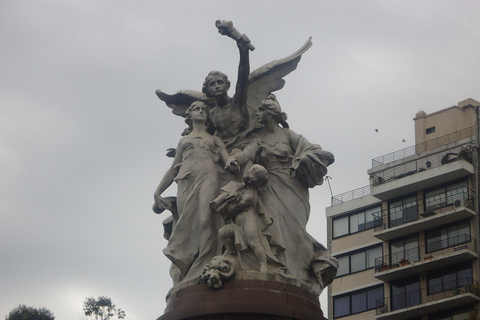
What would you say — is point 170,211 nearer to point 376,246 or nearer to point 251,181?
point 251,181

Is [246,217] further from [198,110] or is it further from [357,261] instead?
[357,261]

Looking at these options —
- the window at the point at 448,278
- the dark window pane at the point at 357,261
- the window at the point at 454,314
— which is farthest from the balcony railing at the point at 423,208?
the window at the point at 454,314

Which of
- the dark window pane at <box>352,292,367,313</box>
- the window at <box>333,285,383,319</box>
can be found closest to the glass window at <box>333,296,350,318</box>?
the window at <box>333,285,383,319</box>

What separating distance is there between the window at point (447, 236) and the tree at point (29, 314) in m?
22.8

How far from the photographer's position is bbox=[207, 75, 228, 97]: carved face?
19703 millimetres

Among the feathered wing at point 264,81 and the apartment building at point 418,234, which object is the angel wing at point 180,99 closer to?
the feathered wing at point 264,81

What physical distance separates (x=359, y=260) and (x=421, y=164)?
624cm

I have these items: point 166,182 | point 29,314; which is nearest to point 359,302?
point 29,314

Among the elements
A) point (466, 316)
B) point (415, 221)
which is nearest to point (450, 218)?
point (415, 221)

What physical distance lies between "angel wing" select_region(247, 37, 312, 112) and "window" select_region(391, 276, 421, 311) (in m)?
37.4

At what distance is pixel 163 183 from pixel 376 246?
41.4 metres

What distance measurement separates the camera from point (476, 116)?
6088 centimetres

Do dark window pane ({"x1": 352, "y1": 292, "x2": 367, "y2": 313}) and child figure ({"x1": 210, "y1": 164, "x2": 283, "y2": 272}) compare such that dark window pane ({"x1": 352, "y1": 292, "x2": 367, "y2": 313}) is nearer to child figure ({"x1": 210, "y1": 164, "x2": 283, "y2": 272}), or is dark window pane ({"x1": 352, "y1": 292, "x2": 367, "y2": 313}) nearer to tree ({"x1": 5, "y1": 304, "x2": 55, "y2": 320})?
tree ({"x1": 5, "y1": 304, "x2": 55, "y2": 320})

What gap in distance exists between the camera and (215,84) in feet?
64.7
